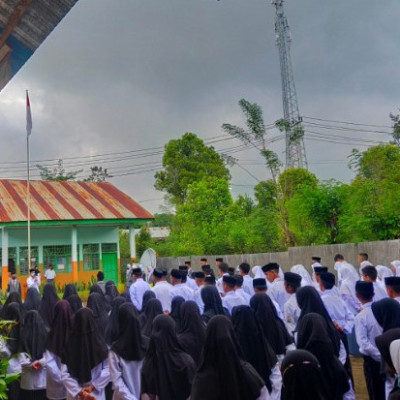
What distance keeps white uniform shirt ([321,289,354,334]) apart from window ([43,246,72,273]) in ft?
58.5

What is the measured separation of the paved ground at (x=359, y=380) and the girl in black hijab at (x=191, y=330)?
9.41ft

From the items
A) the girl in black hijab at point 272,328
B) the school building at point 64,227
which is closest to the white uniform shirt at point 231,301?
the girl in black hijab at point 272,328

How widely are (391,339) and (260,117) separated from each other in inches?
697

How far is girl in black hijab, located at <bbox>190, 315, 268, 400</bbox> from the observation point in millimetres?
3193

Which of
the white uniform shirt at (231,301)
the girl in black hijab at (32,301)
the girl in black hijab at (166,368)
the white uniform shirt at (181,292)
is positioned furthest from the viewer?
the white uniform shirt at (181,292)

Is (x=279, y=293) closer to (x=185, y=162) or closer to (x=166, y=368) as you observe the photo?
(x=166, y=368)

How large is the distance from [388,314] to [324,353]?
1.28m

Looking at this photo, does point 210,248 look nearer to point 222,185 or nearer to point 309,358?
point 222,185

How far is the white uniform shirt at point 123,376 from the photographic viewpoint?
4.30 m

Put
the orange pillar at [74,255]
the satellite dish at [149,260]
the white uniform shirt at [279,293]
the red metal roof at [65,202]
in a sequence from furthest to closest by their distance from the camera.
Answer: the orange pillar at [74,255] < the satellite dish at [149,260] < the red metal roof at [65,202] < the white uniform shirt at [279,293]

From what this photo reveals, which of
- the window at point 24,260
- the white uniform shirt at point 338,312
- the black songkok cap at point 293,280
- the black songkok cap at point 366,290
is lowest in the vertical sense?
the white uniform shirt at point 338,312

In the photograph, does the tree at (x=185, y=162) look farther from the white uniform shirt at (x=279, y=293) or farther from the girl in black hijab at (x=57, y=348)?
the girl in black hijab at (x=57, y=348)

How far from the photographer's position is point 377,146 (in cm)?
2189

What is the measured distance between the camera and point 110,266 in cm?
2391
